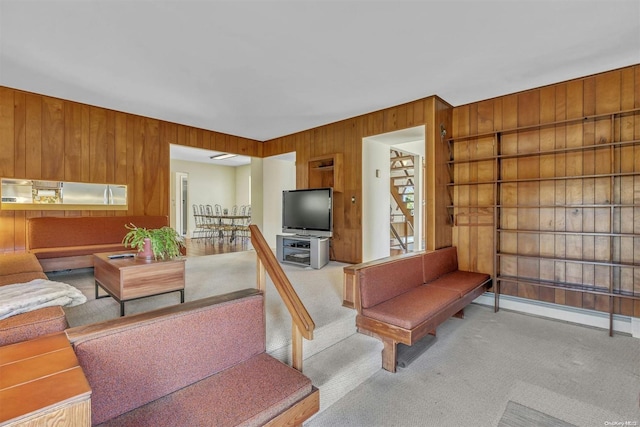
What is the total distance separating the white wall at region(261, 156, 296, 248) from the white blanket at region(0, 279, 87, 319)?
4440mm

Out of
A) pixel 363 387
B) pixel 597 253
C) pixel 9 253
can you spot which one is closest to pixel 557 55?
pixel 597 253

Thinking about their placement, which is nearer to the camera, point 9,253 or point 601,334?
point 601,334

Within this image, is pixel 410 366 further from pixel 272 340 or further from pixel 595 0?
pixel 595 0

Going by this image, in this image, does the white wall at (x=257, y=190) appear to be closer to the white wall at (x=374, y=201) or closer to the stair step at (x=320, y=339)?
the white wall at (x=374, y=201)

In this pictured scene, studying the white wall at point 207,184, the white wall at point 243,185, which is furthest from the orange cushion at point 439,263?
the white wall at point 207,184

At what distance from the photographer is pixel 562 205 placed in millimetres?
3125

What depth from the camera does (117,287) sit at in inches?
94.3

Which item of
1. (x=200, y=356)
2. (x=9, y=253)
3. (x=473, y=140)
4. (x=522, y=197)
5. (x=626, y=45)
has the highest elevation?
(x=626, y=45)

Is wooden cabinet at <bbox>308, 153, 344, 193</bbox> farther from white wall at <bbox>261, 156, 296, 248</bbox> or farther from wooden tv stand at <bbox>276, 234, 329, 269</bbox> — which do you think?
white wall at <bbox>261, 156, 296, 248</bbox>

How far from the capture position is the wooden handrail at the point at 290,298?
5.60 ft

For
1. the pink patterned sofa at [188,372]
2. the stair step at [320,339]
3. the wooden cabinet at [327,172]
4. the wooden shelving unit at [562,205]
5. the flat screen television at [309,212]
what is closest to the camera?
the pink patterned sofa at [188,372]

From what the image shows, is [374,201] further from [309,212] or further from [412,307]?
[412,307]

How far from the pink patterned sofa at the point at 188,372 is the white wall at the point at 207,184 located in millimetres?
8181

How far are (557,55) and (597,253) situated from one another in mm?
2030
